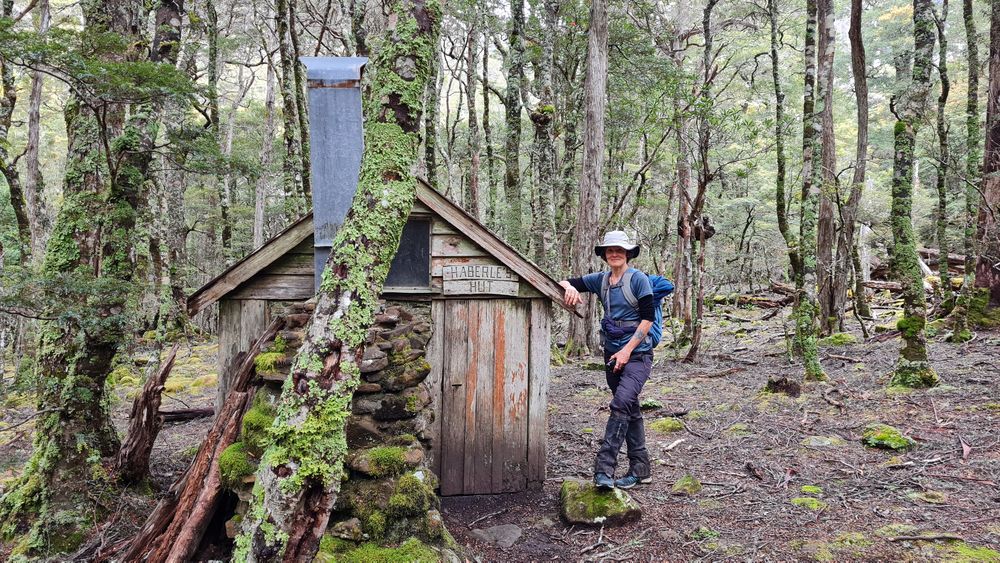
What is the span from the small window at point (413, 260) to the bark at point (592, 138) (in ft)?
20.9

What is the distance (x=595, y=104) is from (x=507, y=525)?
9.53m

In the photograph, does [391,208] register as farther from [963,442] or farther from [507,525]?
[963,442]

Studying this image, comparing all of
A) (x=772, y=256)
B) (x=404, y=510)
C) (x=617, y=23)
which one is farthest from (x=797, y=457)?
(x=772, y=256)

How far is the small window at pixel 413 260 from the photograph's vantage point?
6660 mm

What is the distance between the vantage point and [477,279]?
675 cm

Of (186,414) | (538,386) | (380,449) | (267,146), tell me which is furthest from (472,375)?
(267,146)

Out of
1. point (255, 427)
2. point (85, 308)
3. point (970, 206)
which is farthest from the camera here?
point (970, 206)

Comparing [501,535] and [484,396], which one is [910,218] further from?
[501,535]

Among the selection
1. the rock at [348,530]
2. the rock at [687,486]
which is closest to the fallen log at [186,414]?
the rock at [348,530]

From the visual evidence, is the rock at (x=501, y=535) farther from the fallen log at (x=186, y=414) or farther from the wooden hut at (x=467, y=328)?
the fallen log at (x=186, y=414)

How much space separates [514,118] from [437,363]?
13.0 metres

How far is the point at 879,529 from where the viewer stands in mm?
4613

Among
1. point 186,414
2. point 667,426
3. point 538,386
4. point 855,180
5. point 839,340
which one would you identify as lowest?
point 186,414

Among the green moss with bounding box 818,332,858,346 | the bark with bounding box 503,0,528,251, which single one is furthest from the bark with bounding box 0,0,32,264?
the green moss with bounding box 818,332,858,346
